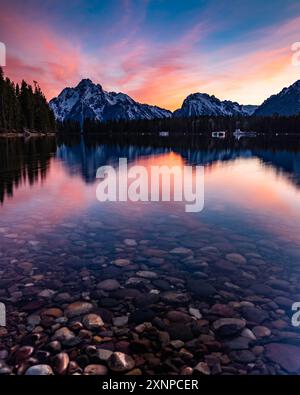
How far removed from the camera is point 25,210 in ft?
46.5

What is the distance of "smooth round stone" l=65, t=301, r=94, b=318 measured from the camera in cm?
618

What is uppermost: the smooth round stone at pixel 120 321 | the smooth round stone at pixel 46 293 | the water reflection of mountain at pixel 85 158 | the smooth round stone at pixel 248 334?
the water reflection of mountain at pixel 85 158

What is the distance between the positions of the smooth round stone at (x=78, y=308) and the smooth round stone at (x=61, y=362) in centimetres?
117

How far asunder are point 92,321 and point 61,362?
46.3 inches

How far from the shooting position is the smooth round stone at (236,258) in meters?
8.95

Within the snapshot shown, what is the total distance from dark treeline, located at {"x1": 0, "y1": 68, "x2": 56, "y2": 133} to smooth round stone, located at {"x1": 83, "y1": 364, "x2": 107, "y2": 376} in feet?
374

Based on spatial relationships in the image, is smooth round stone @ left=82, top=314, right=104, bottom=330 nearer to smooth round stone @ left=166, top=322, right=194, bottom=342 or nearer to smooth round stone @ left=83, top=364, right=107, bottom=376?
smooth round stone @ left=83, top=364, right=107, bottom=376

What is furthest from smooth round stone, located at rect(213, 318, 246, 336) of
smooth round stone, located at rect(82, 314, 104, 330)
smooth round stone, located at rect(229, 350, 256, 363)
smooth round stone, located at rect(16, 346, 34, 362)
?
smooth round stone, located at rect(16, 346, 34, 362)

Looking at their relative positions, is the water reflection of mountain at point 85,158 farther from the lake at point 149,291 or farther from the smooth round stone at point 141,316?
the smooth round stone at point 141,316

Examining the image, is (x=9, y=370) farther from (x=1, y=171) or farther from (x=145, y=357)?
(x=1, y=171)

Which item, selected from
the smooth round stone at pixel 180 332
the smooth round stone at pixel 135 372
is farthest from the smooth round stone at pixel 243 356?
the smooth round stone at pixel 135 372

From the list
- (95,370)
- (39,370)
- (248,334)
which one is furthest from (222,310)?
(39,370)
